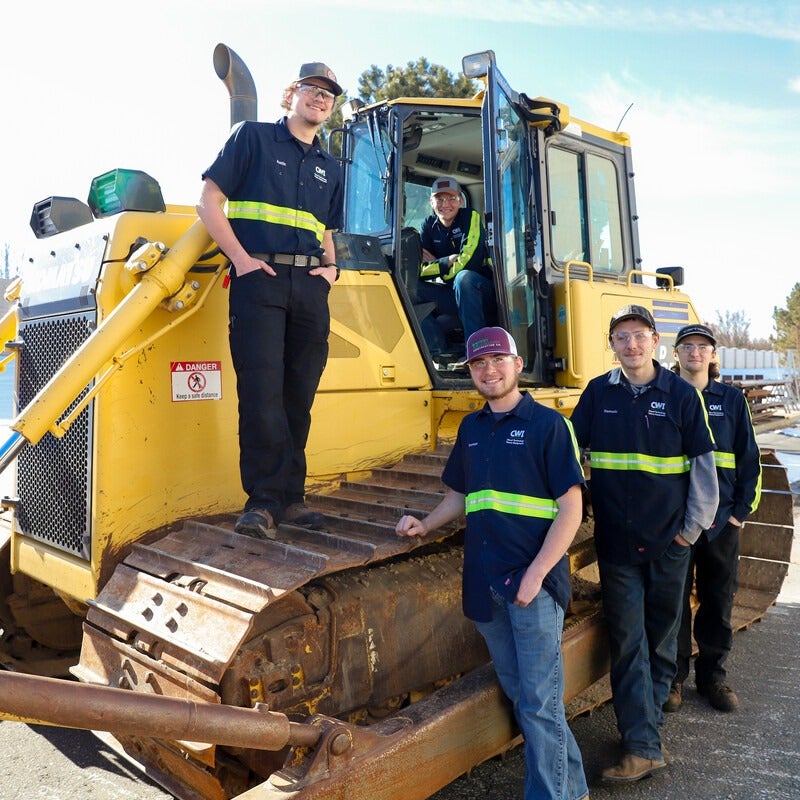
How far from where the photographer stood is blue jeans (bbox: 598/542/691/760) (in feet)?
11.1

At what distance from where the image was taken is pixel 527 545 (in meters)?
2.68

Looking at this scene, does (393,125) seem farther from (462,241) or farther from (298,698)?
(298,698)

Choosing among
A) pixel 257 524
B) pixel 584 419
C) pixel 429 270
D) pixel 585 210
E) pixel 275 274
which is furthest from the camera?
pixel 585 210

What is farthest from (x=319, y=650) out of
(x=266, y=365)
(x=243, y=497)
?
(x=266, y=365)

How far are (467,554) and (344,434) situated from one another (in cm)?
112

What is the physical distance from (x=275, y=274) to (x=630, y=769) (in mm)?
2492

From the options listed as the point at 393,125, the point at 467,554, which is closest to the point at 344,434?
the point at 467,554

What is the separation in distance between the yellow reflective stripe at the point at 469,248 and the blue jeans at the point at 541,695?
238cm

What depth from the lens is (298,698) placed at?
2668mm

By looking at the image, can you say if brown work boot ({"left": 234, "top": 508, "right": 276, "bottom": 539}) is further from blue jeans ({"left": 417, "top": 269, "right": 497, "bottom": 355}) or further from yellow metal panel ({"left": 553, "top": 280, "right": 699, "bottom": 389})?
yellow metal panel ({"left": 553, "top": 280, "right": 699, "bottom": 389})

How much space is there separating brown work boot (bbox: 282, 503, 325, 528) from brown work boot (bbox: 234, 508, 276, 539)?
0.35ft

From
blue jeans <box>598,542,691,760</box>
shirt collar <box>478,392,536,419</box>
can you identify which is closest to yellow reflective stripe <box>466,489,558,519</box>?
shirt collar <box>478,392,536,419</box>

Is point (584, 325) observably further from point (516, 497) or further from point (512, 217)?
point (516, 497)

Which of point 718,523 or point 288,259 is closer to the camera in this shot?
point 288,259
